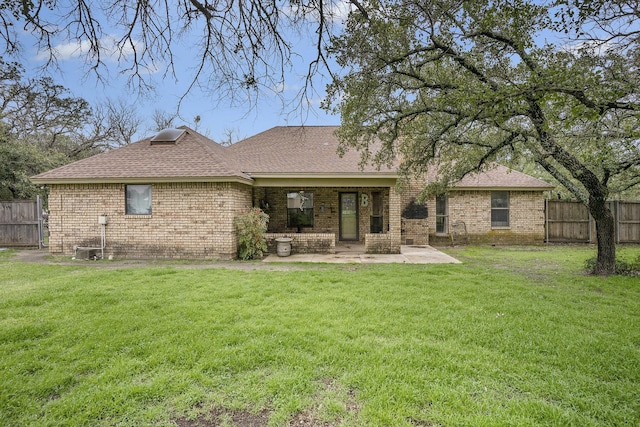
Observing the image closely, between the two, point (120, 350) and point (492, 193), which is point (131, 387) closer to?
point (120, 350)

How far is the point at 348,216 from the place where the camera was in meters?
13.6

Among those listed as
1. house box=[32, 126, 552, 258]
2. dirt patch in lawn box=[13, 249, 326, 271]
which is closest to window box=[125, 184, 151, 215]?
house box=[32, 126, 552, 258]

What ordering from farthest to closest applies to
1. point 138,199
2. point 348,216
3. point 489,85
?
point 348,216
point 138,199
point 489,85

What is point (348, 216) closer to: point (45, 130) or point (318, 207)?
point (318, 207)

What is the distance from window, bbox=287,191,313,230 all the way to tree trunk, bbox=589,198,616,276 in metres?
9.03

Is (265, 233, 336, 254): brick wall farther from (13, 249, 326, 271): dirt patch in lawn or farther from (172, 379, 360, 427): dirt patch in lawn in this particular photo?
(172, 379, 360, 427): dirt patch in lawn

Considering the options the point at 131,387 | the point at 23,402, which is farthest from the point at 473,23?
the point at 23,402

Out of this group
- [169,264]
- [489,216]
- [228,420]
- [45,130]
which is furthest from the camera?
[45,130]

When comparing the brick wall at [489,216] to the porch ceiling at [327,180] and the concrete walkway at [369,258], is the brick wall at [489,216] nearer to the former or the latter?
the concrete walkway at [369,258]

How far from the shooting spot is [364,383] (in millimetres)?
2934

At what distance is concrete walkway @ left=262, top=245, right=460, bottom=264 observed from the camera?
945cm

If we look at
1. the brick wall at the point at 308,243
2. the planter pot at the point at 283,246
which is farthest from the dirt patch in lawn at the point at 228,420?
the brick wall at the point at 308,243

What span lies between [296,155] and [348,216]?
3.36 metres

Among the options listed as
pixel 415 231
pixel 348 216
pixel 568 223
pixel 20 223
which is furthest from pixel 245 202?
pixel 568 223
